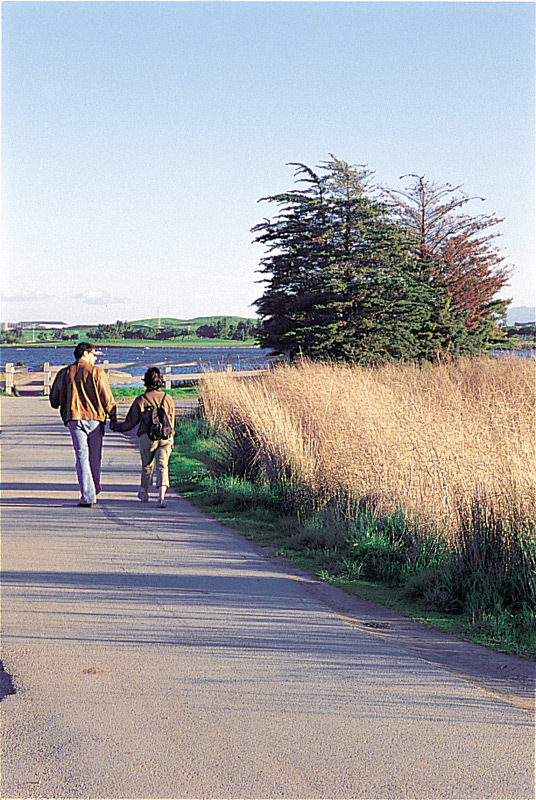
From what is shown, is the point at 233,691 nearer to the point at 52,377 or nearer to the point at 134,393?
the point at 134,393

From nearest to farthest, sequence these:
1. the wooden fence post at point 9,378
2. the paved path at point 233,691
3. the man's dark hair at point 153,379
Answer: the paved path at point 233,691
the man's dark hair at point 153,379
the wooden fence post at point 9,378

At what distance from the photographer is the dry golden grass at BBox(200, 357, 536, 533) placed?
23.9 ft

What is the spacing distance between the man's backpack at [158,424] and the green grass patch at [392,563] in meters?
1.07

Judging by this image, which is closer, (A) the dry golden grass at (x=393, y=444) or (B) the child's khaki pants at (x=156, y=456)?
(A) the dry golden grass at (x=393, y=444)

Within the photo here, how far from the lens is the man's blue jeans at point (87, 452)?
10.6m

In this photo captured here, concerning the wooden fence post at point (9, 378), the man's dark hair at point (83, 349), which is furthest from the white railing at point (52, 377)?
the man's dark hair at point (83, 349)

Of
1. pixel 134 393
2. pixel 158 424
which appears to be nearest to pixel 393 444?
pixel 158 424

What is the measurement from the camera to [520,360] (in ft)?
72.7

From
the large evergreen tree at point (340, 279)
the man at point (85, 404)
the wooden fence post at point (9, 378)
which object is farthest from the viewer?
the wooden fence post at point (9, 378)

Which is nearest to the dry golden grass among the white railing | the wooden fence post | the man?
the man

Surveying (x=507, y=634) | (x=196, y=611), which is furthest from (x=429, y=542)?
(x=196, y=611)

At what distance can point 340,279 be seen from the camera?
962 inches

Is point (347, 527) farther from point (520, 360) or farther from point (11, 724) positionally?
point (520, 360)

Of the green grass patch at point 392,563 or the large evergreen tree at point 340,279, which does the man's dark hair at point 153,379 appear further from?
the large evergreen tree at point 340,279
